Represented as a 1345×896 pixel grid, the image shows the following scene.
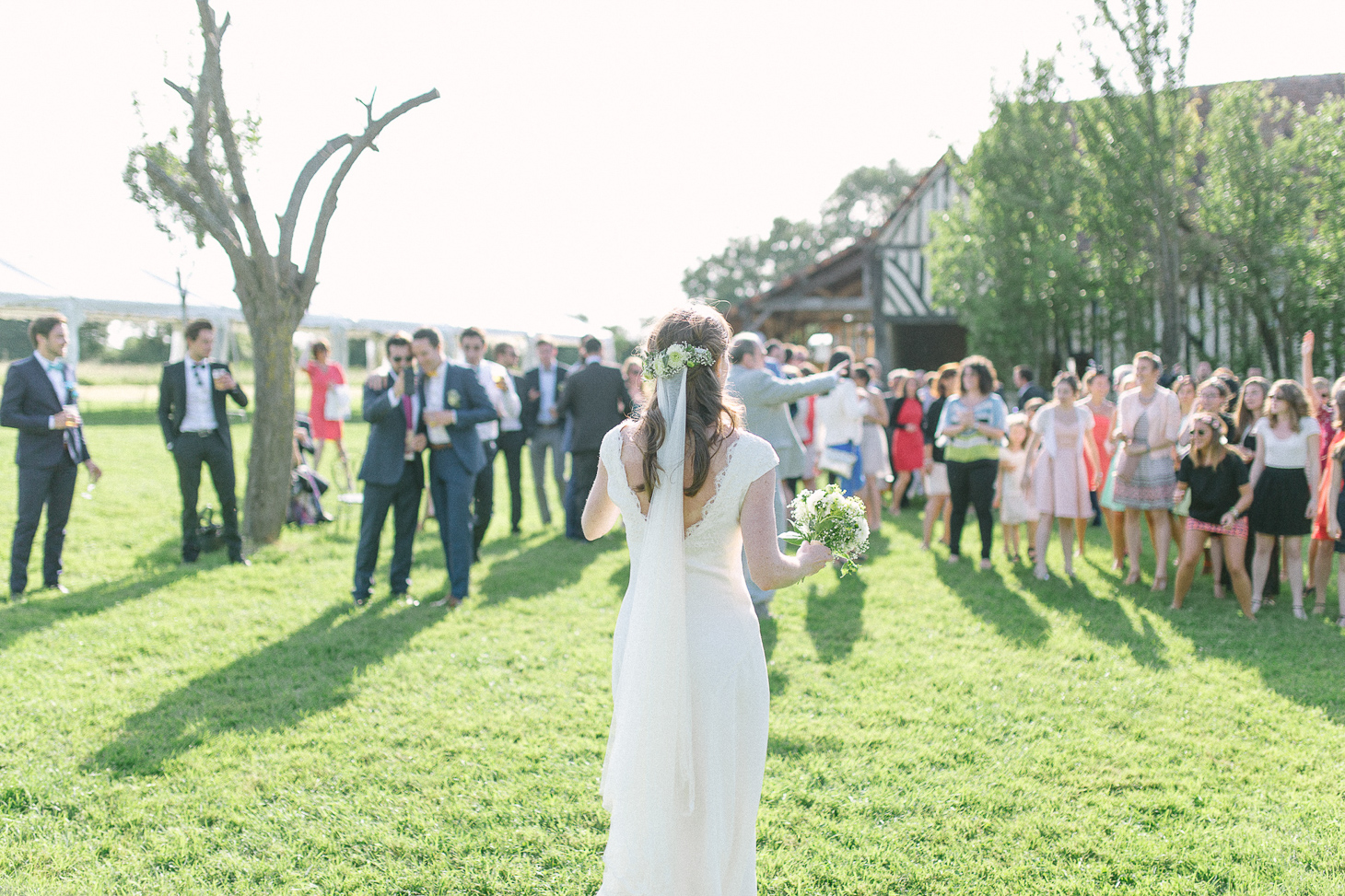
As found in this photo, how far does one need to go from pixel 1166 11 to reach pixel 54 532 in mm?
17877

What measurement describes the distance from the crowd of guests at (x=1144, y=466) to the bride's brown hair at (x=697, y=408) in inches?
205

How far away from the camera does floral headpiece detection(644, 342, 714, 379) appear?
260cm

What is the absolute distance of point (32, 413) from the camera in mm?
6926

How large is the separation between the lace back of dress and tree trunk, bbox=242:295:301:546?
7189 millimetres

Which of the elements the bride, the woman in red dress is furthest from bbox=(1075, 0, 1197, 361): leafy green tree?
the bride

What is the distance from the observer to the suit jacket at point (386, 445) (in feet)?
22.4

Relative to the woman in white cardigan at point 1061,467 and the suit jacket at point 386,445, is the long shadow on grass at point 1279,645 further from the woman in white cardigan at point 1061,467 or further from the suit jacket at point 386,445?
the suit jacket at point 386,445

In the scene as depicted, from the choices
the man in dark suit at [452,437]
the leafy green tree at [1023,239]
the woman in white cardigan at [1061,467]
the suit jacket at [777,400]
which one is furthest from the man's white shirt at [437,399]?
the leafy green tree at [1023,239]

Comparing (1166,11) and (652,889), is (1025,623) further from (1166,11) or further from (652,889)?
(1166,11)

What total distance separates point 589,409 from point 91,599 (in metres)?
4.64

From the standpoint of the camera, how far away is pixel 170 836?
3547 mm

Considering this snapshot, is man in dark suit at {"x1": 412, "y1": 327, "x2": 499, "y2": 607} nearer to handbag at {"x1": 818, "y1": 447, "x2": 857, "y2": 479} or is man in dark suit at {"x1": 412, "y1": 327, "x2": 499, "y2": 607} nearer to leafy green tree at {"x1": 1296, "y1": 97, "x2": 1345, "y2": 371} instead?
handbag at {"x1": 818, "y1": 447, "x2": 857, "y2": 479}

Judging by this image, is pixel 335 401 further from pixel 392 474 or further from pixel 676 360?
pixel 676 360

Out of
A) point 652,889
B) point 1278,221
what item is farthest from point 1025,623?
point 1278,221
